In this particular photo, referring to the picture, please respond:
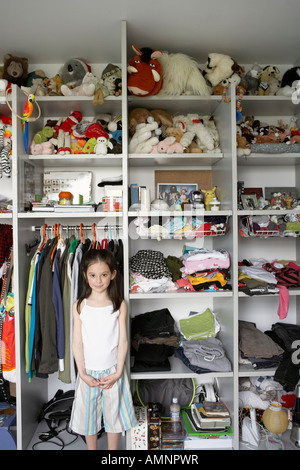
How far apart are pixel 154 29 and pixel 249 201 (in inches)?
51.2

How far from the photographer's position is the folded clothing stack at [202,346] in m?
2.12

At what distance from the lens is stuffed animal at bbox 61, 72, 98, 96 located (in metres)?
2.20

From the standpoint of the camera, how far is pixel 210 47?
2.39 m

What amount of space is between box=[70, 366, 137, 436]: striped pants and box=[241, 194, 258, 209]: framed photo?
1.38m

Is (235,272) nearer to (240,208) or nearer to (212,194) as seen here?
(240,208)

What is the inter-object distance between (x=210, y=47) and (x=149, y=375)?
7.44ft

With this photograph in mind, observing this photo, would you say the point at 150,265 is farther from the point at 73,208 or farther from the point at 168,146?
the point at 168,146

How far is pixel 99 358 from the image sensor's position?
1868 mm

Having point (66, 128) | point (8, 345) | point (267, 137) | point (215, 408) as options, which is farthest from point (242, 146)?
point (8, 345)

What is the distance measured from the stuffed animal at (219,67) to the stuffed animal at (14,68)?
51.6 inches

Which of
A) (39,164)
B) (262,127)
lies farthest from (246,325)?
(39,164)

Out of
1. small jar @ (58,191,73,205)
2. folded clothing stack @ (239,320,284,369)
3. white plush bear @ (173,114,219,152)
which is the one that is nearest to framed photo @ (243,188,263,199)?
white plush bear @ (173,114,219,152)

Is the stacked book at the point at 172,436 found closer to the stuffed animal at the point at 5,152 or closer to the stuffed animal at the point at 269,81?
the stuffed animal at the point at 5,152

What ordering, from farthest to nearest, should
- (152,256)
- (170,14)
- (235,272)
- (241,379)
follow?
(241,379) → (152,256) → (235,272) → (170,14)
